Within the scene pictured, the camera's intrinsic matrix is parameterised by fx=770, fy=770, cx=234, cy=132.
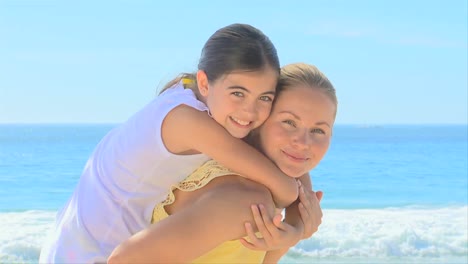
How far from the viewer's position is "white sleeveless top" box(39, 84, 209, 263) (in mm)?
2369

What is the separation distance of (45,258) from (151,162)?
485mm

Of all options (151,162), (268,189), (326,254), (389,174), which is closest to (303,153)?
(268,189)

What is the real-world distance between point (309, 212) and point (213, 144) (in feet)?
1.27

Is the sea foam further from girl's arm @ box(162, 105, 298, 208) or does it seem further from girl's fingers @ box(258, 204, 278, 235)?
girl's fingers @ box(258, 204, 278, 235)

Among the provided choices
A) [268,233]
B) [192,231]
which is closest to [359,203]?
[268,233]

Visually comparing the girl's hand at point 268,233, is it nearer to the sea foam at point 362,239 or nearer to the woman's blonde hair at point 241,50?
the woman's blonde hair at point 241,50

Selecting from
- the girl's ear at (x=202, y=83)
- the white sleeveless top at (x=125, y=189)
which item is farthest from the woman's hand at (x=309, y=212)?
the girl's ear at (x=202, y=83)

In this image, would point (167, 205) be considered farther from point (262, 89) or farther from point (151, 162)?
point (262, 89)

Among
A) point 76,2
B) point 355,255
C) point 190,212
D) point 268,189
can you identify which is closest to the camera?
point 190,212

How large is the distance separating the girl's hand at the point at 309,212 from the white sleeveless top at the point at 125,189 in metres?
0.35

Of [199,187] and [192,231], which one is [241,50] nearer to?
[199,187]

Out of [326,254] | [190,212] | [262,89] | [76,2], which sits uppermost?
[262,89]

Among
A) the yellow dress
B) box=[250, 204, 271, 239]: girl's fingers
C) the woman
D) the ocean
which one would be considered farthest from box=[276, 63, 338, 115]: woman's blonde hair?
the ocean

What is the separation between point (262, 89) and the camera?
2420 mm
